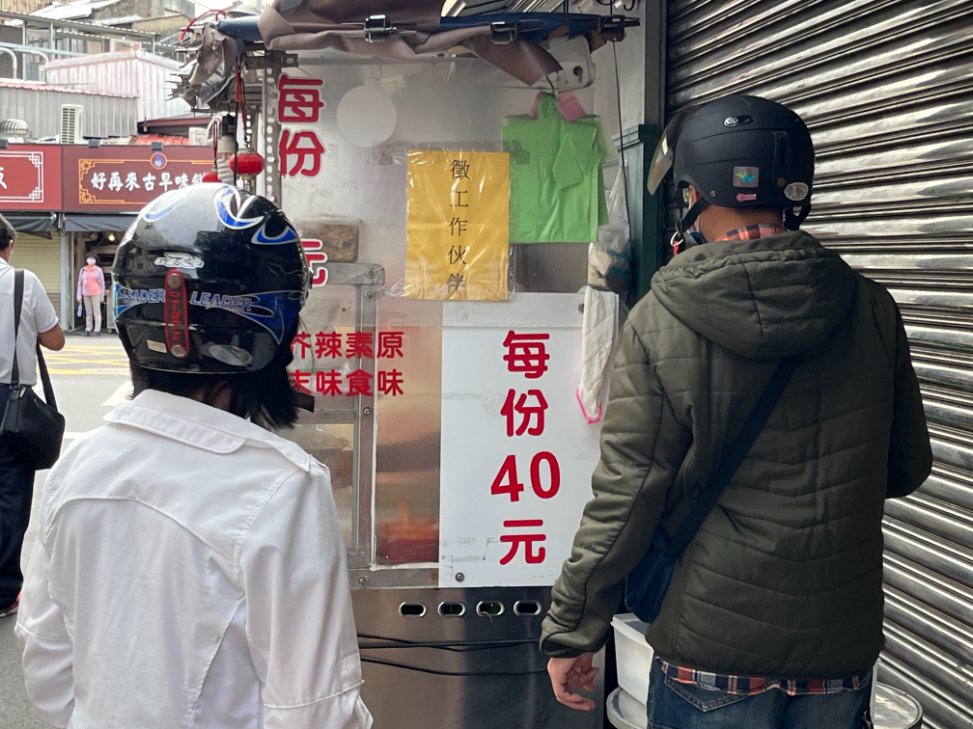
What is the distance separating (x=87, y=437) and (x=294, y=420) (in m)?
0.37

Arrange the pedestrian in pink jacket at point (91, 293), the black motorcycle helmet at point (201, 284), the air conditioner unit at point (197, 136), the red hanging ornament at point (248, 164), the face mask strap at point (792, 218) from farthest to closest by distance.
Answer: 1. the air conditioner unit at point (197, 136)
2. the pedestrian in pink jacket at point (91, 293)
3. the red hanging ornament at point (248, 164)
4. the face mask strap at point (792, 218)
5. the black motorcycle helmet at point (201, 284)

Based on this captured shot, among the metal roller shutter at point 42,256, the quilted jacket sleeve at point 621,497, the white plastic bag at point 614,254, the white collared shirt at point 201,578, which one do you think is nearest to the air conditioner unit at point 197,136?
the metal roller shutter at point 42,256

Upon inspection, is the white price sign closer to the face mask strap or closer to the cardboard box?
the cardboard box

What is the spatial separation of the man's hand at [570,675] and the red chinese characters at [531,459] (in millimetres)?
1514

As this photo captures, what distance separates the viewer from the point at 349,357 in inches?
161

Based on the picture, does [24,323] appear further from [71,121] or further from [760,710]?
[71,121]

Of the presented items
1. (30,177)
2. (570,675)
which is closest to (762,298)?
(570,675)

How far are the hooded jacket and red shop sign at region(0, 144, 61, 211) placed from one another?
2645 cm

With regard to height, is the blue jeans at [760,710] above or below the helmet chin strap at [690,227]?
below

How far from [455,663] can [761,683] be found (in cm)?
221

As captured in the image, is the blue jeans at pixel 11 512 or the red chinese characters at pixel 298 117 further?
the blue jeans at pixel 11 512

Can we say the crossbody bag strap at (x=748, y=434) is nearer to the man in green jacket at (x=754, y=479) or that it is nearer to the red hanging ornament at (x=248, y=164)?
the man in green jacket at (x=754, y=479)

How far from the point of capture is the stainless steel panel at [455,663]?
13.7 ft

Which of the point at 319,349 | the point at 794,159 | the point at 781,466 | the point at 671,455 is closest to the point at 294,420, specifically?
the point at 671,455
